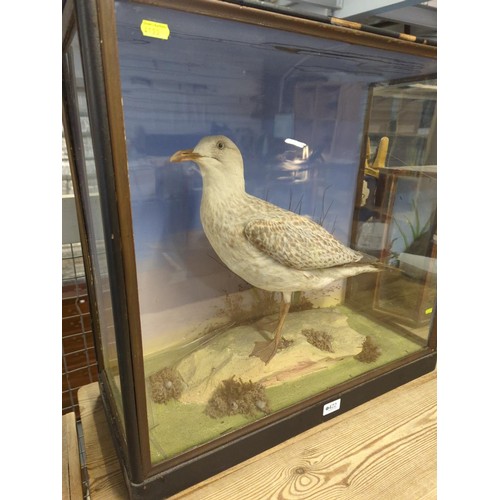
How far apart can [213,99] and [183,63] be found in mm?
104

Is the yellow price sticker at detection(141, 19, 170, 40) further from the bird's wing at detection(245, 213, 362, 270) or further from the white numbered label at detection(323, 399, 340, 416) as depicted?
the white numbered label at detection(323, 399, 340, 416)

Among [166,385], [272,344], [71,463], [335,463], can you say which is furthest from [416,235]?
[71,463]

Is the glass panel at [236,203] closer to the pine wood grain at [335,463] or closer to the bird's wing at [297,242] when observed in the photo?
the bird's wing at [297,242]

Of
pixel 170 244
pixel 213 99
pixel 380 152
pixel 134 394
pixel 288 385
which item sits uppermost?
pixel 213 99

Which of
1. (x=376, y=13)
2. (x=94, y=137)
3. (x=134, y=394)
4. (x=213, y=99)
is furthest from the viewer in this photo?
(x=376, y=13)

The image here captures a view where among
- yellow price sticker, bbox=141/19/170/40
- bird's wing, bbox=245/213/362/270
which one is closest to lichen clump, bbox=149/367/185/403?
bird's wing, bbox=245/213/362/270

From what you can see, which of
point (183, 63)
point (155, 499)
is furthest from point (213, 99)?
point (155, 499)

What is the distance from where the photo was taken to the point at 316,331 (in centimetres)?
113

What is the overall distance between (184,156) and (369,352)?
79 cm

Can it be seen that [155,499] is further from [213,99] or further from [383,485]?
[213,99]

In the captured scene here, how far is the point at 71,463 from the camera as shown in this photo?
0.93 m

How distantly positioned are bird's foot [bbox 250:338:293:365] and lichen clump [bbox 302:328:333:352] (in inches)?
3.0

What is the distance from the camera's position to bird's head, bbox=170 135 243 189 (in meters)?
0.81

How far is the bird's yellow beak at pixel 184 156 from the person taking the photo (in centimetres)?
79
